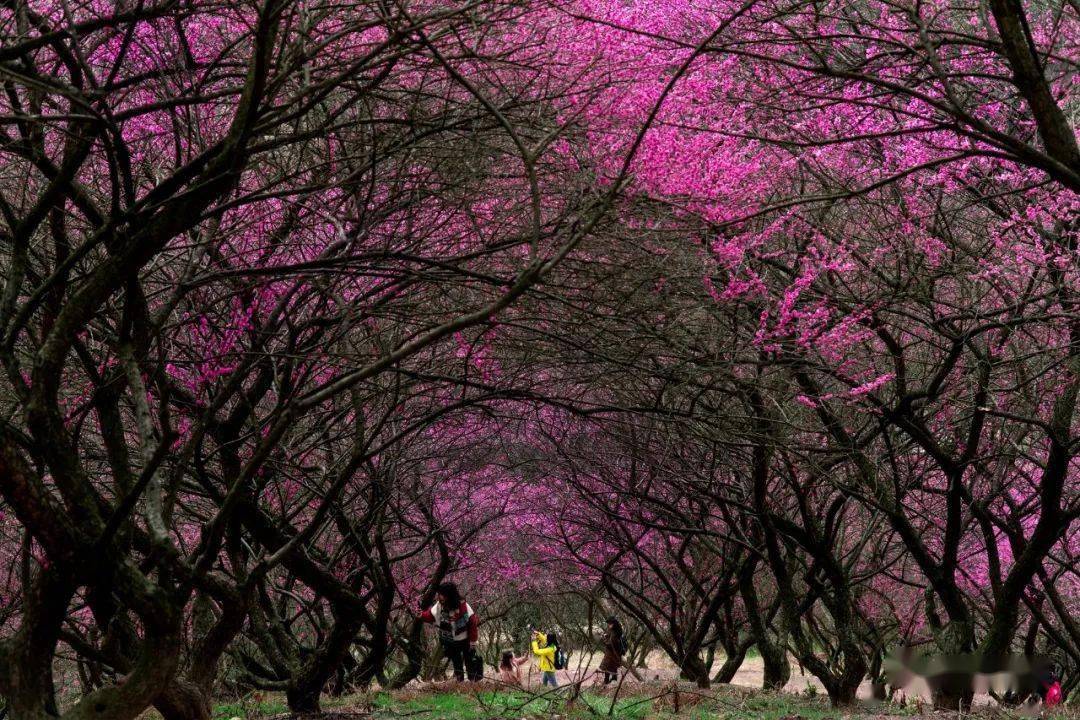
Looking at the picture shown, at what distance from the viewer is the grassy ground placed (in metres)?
8.70

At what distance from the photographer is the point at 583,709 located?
9234mm

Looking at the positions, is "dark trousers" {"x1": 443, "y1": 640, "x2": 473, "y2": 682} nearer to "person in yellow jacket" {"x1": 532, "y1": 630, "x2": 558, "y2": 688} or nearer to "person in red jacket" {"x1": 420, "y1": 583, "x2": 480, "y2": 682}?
"person in red jacket" {"x1": 420, "y1": 583, "x2": 480, "y2": 682}

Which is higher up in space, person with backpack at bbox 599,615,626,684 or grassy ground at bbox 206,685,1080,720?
person with backpack at bbox 599,615,626,684

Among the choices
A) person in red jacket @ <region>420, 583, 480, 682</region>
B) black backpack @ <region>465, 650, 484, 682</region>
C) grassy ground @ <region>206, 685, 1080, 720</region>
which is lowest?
grassy ground @ <region>206, 685, 1080, 720</region>

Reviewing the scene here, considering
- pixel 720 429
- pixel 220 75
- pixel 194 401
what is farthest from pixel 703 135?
pixel 194 401

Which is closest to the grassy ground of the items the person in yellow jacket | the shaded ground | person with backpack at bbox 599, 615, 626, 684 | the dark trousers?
the shaded ground

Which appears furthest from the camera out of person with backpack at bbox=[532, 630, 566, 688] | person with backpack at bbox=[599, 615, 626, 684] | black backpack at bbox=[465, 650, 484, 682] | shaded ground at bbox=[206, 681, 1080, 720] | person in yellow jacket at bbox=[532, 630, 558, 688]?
person in yellow jacket at bbox=[532, 630, 558, 688]

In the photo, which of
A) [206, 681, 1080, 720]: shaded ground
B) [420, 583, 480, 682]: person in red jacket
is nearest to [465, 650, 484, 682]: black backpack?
[420, 583, 480, 682]: person in red jacket

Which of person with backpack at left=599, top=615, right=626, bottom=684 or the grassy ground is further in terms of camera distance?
person with backpack at left=599, top=615, right=626, bottom=684

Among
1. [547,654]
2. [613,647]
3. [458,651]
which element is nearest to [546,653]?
[547,654]

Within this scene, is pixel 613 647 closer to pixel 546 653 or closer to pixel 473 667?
pixel 546 653

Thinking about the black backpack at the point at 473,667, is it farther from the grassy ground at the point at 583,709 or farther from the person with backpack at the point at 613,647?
the grassy ground at the point at 583,709

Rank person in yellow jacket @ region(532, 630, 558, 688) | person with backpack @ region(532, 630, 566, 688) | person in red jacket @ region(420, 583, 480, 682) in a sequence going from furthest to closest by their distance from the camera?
person in yellow jacket @ region(532, 630, 558, 688), person with backpack @ region(532, 630, 566, 688), person in red jacket @ region(420, 583, 480, 682)

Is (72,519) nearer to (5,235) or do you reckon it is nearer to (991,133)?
(5,235)
